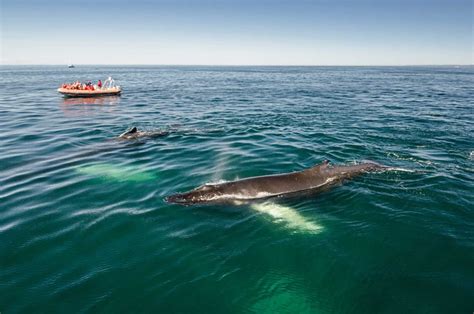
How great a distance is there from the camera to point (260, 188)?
1362 cm

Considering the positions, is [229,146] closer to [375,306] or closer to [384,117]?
[375,306]

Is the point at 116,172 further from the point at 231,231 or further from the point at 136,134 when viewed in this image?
the point at 231,231

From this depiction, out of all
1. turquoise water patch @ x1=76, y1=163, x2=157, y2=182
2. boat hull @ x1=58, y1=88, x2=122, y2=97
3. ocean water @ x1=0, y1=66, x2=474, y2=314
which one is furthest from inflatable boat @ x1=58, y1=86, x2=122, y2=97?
turquoise water patch @ x1=76, y1=163, x2=157, y2=182

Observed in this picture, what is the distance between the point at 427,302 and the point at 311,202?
5650 millimetres

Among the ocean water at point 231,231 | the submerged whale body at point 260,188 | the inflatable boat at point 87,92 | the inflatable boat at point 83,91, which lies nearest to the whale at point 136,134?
the ocean water at point 231,231

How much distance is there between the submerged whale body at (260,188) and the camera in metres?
13.2

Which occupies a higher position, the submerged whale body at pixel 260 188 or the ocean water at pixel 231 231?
the submerged whale body at pixel 260 188

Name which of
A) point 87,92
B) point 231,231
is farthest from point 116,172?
point 87,92

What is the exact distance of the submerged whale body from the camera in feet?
43.5

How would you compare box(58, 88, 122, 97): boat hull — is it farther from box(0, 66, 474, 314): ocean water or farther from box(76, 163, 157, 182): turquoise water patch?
box(76, 163, 157, 182): turquoise water patch

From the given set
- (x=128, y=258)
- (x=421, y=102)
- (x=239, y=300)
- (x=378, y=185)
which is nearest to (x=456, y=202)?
(x=378, y=185)

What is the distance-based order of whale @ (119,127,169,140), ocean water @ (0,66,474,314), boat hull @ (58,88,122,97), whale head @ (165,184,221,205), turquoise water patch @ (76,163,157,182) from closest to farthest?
ocean water @ (0,66,474,314)
whale head @ (165,184,221,205)
turquoise water patch @ (76,163,157,182)
whale @ (119,127,169,140)
boat hull @ (58,88,122,97)

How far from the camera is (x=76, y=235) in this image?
1117cm

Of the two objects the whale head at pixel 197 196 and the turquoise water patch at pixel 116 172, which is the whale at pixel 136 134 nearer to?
the turquoise water patch at pixel 116 172
